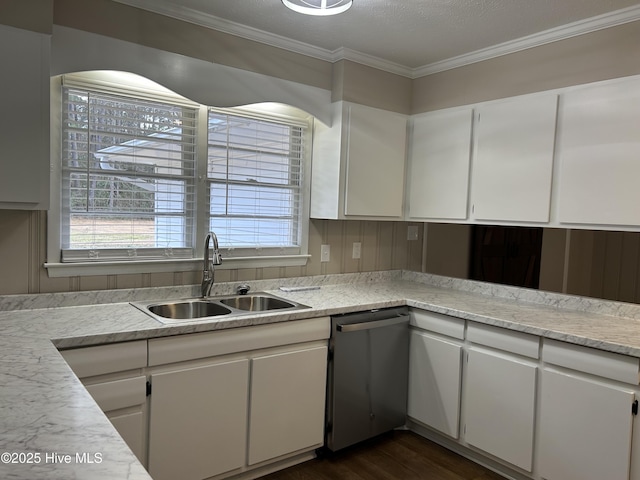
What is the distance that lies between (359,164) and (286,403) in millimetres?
1608

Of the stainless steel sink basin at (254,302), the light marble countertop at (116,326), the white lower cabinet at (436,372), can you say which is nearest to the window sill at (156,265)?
the light marble countertop at (116,326)

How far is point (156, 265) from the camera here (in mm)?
2625

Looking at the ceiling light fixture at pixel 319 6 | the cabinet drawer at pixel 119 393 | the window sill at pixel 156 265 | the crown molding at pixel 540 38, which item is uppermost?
the crown molding at pixel 540 38

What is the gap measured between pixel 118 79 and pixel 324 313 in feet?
5.46

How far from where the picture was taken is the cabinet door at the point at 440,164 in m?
3.10

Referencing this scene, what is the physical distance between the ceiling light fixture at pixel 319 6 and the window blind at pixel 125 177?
38.1 inches

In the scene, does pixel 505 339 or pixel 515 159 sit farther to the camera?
pixel 515 159

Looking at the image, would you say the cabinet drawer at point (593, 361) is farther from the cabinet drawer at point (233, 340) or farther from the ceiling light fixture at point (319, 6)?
the ceiling light fixture at point (319, 6)

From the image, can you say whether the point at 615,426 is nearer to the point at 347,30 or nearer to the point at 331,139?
the point at 331,139

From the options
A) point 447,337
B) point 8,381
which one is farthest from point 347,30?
point 8,381

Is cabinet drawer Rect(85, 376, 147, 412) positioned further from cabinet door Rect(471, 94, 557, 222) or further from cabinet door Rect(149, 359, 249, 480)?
cabinet door Rect(471, 94, 557, 222)

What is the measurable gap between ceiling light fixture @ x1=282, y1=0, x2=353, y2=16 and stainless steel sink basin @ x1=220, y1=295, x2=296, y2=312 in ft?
5.12

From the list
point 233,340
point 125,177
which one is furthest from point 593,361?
point 125,177

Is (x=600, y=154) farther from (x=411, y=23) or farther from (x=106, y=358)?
(x=106, y=358)
